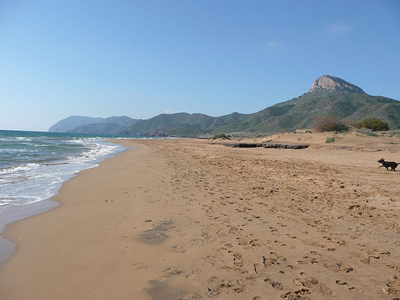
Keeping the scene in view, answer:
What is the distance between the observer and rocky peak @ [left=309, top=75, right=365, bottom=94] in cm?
11546

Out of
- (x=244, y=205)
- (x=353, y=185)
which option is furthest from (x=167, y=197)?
(x=353, y=185)

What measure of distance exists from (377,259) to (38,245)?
4977 millimetres

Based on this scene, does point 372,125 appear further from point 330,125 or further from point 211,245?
point 211,245

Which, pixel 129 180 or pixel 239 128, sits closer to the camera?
pixel 129 180

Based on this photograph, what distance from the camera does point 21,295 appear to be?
7.78ft

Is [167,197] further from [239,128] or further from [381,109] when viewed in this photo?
[239,128]

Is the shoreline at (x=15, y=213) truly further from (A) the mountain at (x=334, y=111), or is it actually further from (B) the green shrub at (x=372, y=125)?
(A) the mountain at (x=334, y=111)

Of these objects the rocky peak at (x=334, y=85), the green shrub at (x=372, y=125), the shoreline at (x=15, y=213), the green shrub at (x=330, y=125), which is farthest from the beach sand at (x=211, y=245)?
the rocky peak at (x=334, y=85)

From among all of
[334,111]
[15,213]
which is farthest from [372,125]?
[334,111]

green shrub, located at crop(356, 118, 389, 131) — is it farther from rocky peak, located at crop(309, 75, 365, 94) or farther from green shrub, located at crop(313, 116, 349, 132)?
rocky peak, located at crop(309, 75, 365, 94)

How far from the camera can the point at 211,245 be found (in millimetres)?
3383

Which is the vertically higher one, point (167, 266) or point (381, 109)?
point (381, 109)

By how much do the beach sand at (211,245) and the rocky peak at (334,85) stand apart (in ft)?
421

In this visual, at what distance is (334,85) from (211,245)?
139822 mm
